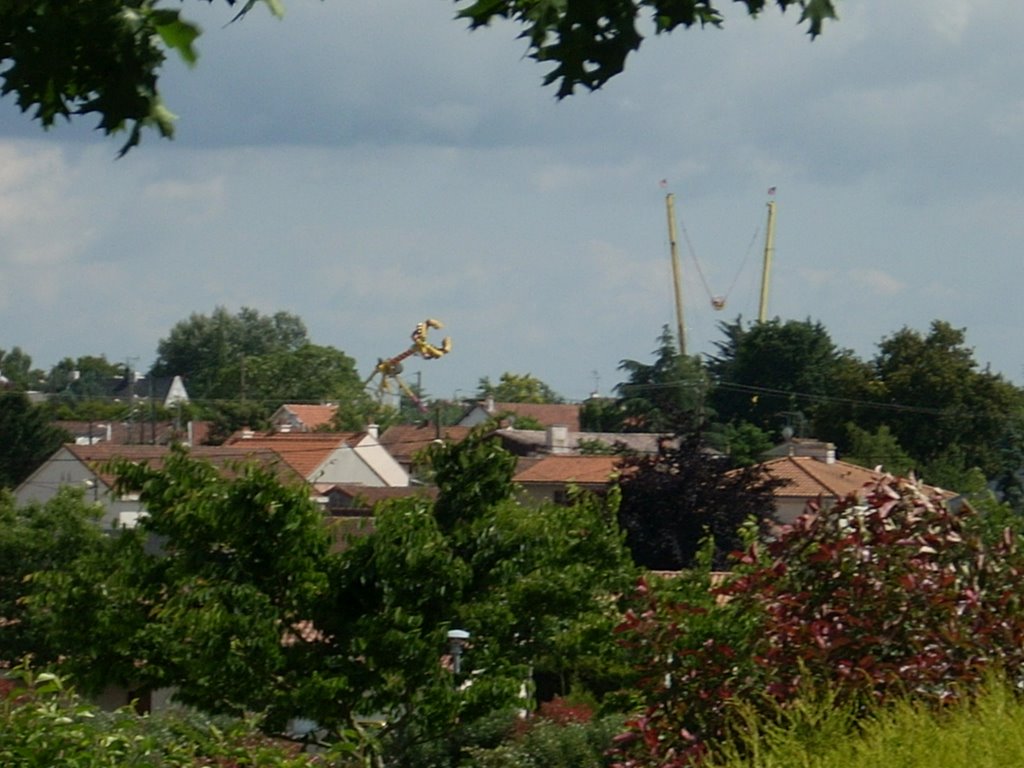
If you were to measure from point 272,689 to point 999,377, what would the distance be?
61.0 metres

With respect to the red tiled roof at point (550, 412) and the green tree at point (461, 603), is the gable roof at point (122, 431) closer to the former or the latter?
the red tiled roof at point (550, 412)

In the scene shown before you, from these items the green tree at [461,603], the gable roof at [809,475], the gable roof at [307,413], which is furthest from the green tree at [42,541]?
the gable roof at [307,413]

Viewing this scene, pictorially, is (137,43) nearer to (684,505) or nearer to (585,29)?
(585,29)

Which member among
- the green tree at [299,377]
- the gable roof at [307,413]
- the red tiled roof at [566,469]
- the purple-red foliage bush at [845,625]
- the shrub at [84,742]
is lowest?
the red tiled roof at [566,469]

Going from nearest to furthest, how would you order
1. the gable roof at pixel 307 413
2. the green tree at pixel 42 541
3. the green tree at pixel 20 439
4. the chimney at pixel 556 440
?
the green tree at pixel 42 541, the green tree at pixel 20 439, the chimney at pixel 556 440, the gable roof at pixel 307 413

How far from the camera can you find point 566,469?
202 feet

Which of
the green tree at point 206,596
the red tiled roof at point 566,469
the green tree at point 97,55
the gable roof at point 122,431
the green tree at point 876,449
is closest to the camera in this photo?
the green tree at point 97,55

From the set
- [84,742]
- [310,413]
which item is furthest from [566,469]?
[84,742]

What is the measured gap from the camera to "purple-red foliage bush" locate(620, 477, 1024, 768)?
6586 millimetres

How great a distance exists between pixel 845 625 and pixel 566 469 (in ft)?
180

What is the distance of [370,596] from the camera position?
1559 centimetres

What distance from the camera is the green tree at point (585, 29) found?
3.75m

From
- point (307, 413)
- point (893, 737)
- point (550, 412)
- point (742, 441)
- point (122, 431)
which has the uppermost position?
point (550, 412)

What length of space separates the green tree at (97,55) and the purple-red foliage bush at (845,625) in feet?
12.5
